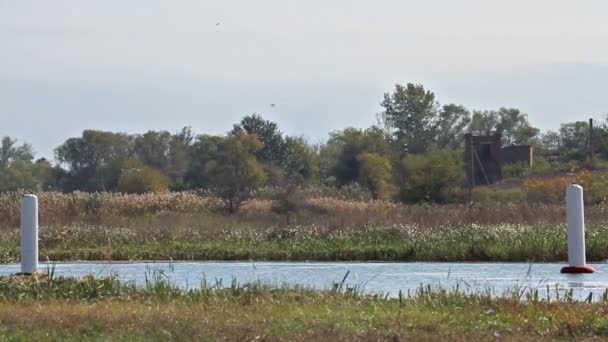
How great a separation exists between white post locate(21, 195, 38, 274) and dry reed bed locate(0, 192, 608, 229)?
18533 mm

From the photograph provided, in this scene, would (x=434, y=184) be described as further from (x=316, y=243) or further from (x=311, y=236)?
(x=316, y=243)

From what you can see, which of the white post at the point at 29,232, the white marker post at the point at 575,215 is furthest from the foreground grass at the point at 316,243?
the white post at the point at 29,232

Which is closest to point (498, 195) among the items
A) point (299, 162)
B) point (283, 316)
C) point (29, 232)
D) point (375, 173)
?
point (375, 173)

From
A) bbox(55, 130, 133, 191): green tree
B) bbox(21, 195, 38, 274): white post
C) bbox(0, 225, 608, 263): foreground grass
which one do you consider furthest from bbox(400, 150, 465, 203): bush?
bbox(21, 195, 38, 274): white post

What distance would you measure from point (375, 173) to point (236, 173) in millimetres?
17421

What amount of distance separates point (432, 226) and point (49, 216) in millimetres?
14458

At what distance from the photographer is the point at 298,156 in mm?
93250

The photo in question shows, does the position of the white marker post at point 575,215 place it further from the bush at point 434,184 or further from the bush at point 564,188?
the bush at point 434,184

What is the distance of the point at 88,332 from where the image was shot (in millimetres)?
12320

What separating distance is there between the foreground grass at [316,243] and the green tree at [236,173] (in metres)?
16.7

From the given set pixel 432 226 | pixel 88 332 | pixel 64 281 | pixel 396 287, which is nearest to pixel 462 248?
pixel 432 226

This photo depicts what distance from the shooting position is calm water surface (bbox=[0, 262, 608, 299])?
59.7 feet

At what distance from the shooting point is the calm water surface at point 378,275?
1819cm

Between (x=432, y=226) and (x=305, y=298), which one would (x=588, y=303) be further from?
(x=432, y=226)
